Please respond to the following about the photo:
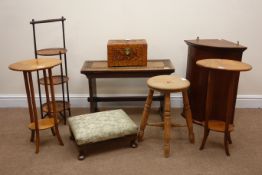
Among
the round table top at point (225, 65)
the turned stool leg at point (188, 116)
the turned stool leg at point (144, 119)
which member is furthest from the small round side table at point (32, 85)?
the round table top at point (225, 65)

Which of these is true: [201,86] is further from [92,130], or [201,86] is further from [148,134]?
[92,130]

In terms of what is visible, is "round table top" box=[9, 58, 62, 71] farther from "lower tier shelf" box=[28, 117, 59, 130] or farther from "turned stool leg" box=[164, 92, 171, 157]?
"turned stool leg" box=[164, 92, 171, 157]

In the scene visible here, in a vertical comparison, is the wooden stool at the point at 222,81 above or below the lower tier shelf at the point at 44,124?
above

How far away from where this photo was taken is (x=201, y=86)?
2.71 meters

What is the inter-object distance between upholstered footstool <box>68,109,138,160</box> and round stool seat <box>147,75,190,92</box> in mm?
420

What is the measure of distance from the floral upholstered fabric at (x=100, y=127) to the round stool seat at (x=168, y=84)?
16.5 inches

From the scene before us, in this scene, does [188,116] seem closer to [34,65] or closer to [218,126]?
[218,126]

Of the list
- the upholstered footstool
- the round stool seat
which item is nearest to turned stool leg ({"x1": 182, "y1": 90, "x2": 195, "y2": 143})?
the round stool seat

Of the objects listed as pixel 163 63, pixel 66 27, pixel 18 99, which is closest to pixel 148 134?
pixel 163 63

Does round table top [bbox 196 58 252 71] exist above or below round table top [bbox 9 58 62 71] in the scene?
above

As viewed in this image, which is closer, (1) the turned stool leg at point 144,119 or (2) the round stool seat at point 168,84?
(2) the round stool seat at point 168,84

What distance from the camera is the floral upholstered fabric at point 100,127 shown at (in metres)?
2.19

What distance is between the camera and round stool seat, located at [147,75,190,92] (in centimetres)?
215

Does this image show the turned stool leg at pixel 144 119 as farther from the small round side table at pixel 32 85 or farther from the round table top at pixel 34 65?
the round table top at pixel 34 65
